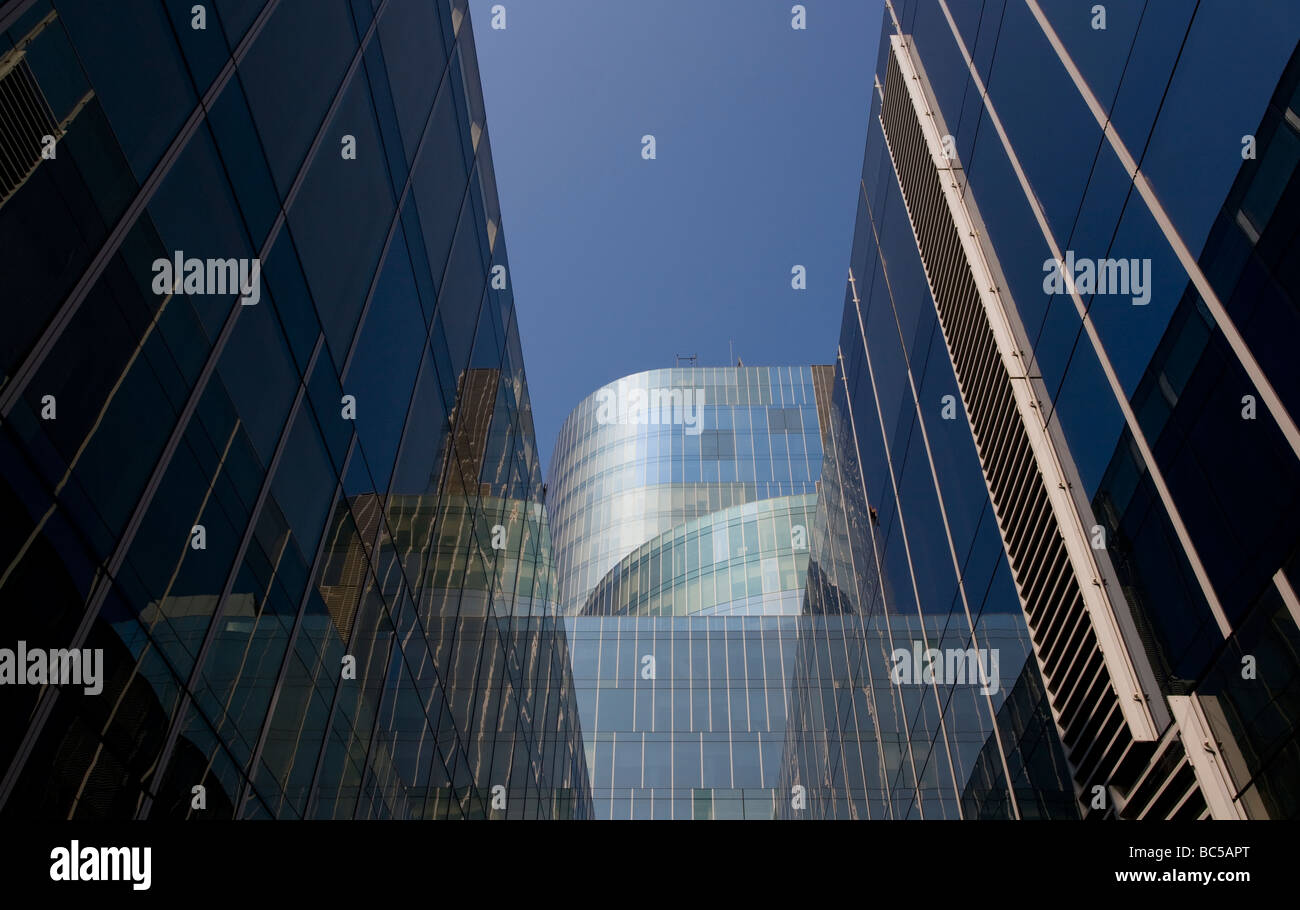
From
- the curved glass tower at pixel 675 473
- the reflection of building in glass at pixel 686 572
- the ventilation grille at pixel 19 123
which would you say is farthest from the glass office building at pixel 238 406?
the curved glass tower at pixel 675 473

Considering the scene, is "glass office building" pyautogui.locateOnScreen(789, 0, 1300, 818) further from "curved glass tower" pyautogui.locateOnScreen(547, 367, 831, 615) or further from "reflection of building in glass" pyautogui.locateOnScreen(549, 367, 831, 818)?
"curved glass tower" pyautogui.locateOnScreen(547, 367, 831, 615)

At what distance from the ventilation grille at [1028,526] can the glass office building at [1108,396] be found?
55 millimetres

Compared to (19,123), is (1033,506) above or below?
above

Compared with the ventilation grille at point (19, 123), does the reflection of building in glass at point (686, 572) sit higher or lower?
higher

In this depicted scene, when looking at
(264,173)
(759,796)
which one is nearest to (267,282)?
(264,173)

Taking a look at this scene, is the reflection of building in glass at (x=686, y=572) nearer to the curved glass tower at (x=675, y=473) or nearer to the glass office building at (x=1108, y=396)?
the curved glass tower at (x=675, y=473)

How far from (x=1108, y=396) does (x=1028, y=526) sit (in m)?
2.94

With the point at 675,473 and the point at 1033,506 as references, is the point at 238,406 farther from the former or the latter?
the point at 675,473

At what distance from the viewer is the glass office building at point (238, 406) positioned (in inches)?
276

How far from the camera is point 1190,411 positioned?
972 cm

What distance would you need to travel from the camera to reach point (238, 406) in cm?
987

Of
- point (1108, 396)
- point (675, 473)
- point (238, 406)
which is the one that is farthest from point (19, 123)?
point (675, 473)
